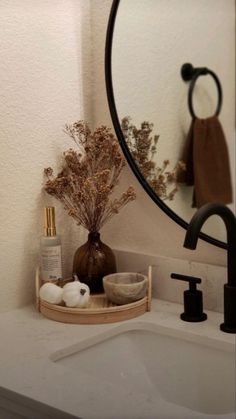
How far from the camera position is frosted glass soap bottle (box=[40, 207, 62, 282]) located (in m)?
1.11

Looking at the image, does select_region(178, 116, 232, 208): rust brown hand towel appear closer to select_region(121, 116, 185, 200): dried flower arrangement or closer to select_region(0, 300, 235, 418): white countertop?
select_region(121, 116, 185, 200): dried flower arrangement

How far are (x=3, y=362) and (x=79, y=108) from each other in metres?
0.62

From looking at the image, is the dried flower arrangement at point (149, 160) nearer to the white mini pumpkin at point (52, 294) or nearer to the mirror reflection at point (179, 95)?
Result: the mirror reflection at point (179, 95)

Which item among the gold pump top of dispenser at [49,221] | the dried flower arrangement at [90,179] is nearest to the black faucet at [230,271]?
the dried flower arrangement at [90,179]

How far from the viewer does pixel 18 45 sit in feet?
3.53

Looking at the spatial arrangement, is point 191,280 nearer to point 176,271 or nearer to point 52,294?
point 176,271

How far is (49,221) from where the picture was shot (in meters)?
1.11

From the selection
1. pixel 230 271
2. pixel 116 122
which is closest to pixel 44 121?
pixel 116 122

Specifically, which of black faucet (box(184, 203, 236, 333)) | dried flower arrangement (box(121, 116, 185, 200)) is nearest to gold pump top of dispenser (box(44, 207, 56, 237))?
dried flower arrangement (box(121, 116, 185, 200))

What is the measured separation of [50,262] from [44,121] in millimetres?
305

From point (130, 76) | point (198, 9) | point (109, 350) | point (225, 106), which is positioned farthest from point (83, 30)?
point (109, 350)

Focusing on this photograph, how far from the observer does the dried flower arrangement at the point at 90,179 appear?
1106mm

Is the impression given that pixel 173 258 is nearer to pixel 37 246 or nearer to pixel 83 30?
pixel 37 246

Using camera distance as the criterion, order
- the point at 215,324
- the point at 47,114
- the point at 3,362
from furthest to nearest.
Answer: the point at 47,114 → the point at 215,324 → the point at 3,362
